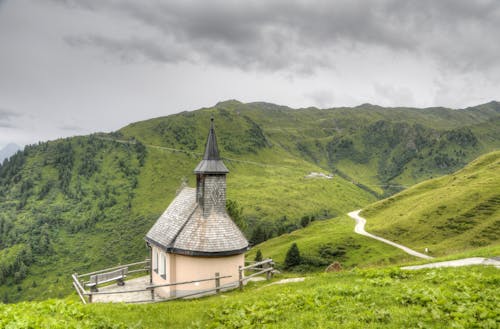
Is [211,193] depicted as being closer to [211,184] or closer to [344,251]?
[211,184]

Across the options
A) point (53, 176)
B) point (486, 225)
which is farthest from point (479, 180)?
point (53, 176)

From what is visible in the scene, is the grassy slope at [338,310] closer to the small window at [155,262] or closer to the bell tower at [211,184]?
the bell tower at [211,184]

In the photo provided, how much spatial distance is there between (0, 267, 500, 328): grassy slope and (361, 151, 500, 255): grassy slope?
135ft

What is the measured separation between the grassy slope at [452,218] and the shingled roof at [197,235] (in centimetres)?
3806

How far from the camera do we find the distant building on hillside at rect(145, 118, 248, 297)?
26297 millimetres

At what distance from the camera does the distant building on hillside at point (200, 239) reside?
26.3 metres

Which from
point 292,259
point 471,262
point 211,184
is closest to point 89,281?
point 211,184

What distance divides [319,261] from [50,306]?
5899 centimetres

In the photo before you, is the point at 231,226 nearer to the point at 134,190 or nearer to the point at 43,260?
the point at 43,260

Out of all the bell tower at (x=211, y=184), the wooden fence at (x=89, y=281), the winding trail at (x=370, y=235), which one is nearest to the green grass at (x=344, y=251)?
the winding trail at (x=370, y=235)

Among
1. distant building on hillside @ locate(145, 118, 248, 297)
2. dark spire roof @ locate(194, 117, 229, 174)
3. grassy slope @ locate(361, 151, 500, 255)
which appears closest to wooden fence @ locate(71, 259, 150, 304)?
distant building on hillside @ locate(145, 118, 248, 297)

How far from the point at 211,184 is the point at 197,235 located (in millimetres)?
4434

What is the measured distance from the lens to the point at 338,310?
42.2ft

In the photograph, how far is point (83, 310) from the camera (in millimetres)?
14703
